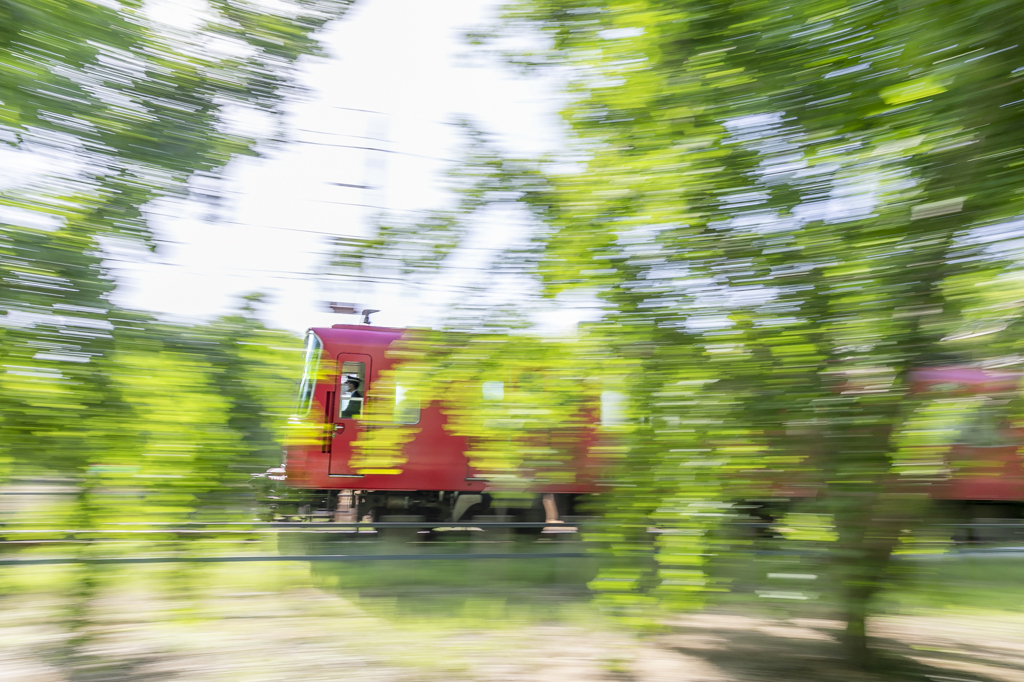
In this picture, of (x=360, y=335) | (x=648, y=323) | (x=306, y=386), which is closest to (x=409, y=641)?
(x=306, y=386)

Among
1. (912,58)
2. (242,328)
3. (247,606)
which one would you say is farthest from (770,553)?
(247,606)

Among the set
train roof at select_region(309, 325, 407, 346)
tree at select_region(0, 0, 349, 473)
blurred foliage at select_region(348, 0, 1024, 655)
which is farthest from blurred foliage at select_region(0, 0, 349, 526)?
train roof at select_region(309, 325, 407, 346)

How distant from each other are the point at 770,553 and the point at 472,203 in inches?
93.1

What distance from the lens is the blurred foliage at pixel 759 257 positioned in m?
2.87

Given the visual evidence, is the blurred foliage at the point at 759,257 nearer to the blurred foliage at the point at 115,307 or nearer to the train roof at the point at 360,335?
the blurred foliage at the point at 115,307

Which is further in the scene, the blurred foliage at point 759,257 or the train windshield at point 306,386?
the train windshield at point 306,386

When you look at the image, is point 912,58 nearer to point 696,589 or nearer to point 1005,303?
point 1005,303

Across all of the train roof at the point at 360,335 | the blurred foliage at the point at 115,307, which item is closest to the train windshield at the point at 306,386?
the blurred foliage at the point at 115,307

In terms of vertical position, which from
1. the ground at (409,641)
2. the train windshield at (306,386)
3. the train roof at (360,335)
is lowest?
the ground at (409,641)

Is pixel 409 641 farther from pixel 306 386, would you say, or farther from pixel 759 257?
pixel 759 257

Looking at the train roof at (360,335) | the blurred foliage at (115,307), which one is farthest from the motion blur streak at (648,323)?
the train roof at (360,335)

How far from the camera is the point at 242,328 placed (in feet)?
10.0

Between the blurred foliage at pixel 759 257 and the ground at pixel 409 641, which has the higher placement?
the blurred foliage at pixel 759 257

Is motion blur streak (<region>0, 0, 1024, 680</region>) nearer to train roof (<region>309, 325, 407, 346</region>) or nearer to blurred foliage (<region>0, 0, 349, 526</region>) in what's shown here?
blurred foliage (<region>0, 0, 349, 526</region>)
